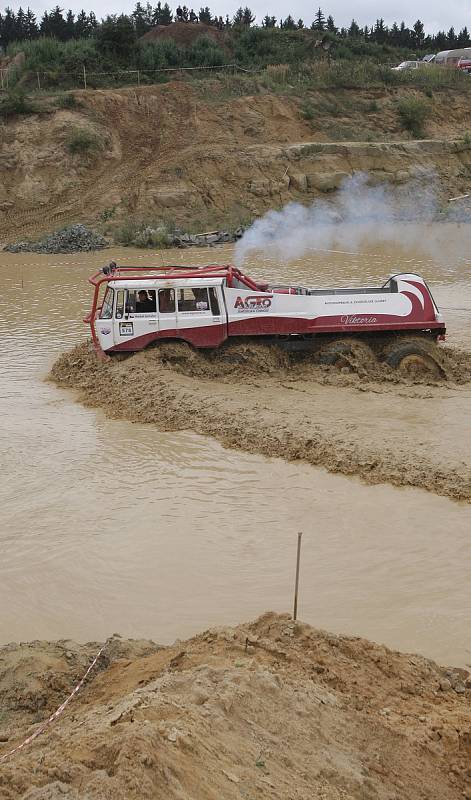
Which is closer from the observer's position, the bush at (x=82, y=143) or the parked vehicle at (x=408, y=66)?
the bush at (x=82, y=143)

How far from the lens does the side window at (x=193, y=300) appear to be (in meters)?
12.4

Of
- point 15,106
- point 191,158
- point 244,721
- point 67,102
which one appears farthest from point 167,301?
point 67,102

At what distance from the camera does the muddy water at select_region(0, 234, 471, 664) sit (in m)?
6.68

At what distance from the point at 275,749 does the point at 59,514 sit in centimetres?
520

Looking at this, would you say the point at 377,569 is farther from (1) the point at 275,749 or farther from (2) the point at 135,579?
(1) the point at 275,749

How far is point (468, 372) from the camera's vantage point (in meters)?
12.5

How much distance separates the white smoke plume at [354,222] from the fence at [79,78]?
12844 mm

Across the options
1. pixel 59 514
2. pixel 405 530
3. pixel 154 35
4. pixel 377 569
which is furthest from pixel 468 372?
pixel 154 35

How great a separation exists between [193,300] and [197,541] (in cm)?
553

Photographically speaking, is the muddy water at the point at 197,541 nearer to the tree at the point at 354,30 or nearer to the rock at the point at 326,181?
the rock at the point at 326,181

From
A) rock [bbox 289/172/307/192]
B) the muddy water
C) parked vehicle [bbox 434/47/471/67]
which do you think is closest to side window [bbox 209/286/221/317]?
the muddy water

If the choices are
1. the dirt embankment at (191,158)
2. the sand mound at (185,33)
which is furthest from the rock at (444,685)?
the sand mound at (185,33)

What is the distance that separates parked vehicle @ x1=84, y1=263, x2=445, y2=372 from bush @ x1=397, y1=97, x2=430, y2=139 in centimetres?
2872

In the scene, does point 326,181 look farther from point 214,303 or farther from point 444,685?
point 444,685
